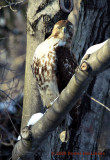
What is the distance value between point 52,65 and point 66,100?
1.05 metres

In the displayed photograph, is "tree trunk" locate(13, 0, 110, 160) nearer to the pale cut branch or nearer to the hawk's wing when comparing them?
the hawk's wing

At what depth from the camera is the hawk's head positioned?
3.04 m

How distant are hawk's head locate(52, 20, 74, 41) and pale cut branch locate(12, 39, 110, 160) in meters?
1.19

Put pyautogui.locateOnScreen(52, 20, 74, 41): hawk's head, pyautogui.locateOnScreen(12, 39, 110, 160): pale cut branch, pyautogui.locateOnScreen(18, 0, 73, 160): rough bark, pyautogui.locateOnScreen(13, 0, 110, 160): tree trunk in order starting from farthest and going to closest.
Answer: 1. pyautogui.locateOnScreen(13, 0, 110, 160): tree trunk
2. pyautogui.locateOnScreen(52, 20, 74, 41): hawk's head
3. pyautogui.locateOnScreen(18, 0, 73, 160): rough bark
4. pyautogui.locateOnScreen(12, 39, 110, 160): pale cut branch

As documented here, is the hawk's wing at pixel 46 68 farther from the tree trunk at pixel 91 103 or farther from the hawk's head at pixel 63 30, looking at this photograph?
the tree trunk at pixel 91 103

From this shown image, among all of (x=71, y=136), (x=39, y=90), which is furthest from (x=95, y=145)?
(x=39, y=90)

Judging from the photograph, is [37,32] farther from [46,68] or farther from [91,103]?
[91,103]

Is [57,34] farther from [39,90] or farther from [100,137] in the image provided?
[100,137]

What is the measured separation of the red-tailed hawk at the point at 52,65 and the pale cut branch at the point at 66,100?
0.79m

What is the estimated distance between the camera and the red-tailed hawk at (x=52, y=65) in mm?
3016

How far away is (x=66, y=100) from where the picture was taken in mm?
2002

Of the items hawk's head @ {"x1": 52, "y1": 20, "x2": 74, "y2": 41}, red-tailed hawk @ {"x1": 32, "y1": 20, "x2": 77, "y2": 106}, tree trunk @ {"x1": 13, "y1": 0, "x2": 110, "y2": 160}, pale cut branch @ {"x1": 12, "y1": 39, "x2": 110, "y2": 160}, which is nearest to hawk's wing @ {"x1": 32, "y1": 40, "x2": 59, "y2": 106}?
red-tailed hawk @ {"x1": 32, "y1": 20, "x2": 77, "y2": 106}

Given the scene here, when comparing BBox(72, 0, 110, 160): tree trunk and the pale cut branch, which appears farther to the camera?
BBox(72, 0, 110, 160): tree trunk

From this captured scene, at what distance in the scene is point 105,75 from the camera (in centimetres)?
368
